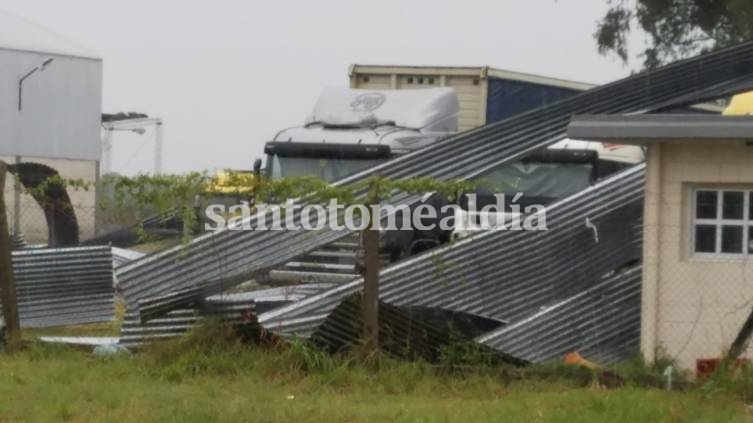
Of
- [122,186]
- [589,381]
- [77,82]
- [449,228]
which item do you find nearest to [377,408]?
[589,381]

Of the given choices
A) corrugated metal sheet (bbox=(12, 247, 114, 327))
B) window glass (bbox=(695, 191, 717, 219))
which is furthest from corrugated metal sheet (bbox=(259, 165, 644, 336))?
corrugated metal sheet (bbox=(12, 247, 114, 327))

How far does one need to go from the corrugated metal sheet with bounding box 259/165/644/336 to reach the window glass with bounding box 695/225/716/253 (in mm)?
903

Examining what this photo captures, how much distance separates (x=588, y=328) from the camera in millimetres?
12797

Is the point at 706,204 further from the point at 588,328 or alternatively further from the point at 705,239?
the point at 588,328

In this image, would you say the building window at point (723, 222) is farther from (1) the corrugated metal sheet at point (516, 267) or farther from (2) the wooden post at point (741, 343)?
(2) the wooden post at point (741, 343)

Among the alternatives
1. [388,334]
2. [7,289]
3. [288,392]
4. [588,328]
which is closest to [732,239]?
[588,328]

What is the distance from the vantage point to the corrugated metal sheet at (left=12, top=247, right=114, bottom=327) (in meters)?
12.9

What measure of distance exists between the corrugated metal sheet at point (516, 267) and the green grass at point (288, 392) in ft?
2.05

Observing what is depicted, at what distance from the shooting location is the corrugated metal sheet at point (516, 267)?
12500 mm

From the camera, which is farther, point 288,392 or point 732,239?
point 732,239

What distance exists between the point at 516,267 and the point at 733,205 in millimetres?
2007

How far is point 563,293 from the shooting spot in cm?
1313

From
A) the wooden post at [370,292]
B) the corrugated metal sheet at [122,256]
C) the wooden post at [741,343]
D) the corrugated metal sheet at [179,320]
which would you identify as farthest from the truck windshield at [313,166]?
the wooden post at [741,343]

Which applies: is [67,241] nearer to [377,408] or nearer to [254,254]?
[254,254]
